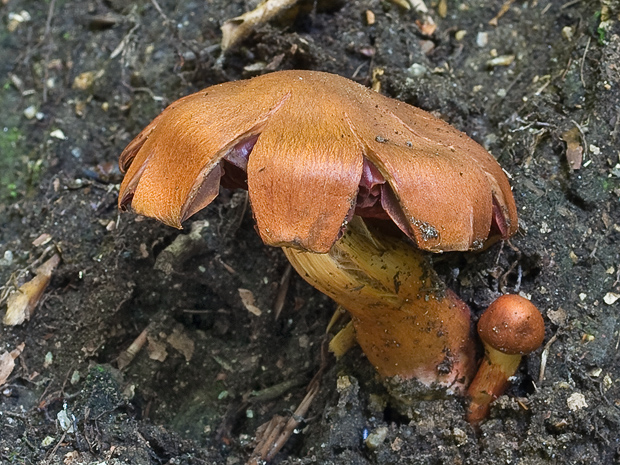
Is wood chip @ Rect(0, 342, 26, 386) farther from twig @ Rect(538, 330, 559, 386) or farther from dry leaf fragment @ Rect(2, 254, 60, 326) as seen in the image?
twig @ Rect(538, 330, 559, 386)

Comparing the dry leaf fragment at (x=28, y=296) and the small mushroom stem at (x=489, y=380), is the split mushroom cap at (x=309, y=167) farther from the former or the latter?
the dry leaf fragment at (x=28, y=296)

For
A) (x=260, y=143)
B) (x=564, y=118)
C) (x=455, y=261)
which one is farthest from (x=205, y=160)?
(x=564, y=118)

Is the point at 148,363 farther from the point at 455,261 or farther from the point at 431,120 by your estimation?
the point at 431,120

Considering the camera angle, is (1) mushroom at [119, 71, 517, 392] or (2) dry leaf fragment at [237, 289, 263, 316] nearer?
(1) mushroom at [119, 71, 517, 392]

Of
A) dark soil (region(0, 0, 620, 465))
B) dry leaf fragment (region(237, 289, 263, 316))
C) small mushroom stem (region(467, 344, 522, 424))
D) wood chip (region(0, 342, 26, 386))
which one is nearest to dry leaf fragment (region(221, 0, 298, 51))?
dark soil (region(0, 0, 620, 465))

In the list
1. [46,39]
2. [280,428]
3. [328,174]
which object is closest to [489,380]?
[280,428]

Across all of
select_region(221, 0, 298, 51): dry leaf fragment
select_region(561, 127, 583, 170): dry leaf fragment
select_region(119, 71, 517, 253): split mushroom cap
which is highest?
select_region(119, 71, 517, 253): split mushroom cap

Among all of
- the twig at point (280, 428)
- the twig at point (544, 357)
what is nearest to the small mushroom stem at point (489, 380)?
the twig at point (544, 357)
